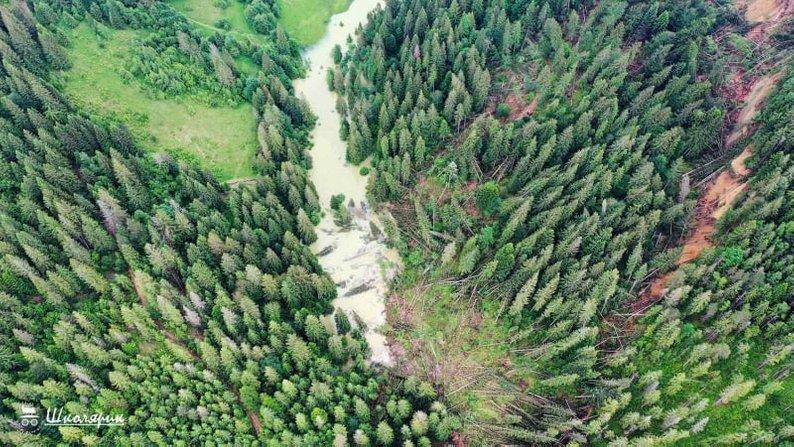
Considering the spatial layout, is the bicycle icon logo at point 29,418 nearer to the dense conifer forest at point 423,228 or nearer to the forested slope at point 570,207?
the dense conifer forest at point 423,228

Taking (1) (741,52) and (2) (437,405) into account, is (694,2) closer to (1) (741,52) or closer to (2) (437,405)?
(1) (741,52)

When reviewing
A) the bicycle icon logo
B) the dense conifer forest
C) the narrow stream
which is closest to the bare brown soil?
the dense conifer forest

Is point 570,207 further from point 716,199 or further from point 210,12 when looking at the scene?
point 210,12

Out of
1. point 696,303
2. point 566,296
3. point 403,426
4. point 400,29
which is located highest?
point 400,29

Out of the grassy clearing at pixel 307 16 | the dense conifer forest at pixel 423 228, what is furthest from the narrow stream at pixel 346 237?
the grassy clearing at pixel 307 16

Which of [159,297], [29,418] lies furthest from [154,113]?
[29,418]

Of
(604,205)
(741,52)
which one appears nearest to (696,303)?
(604,205)
